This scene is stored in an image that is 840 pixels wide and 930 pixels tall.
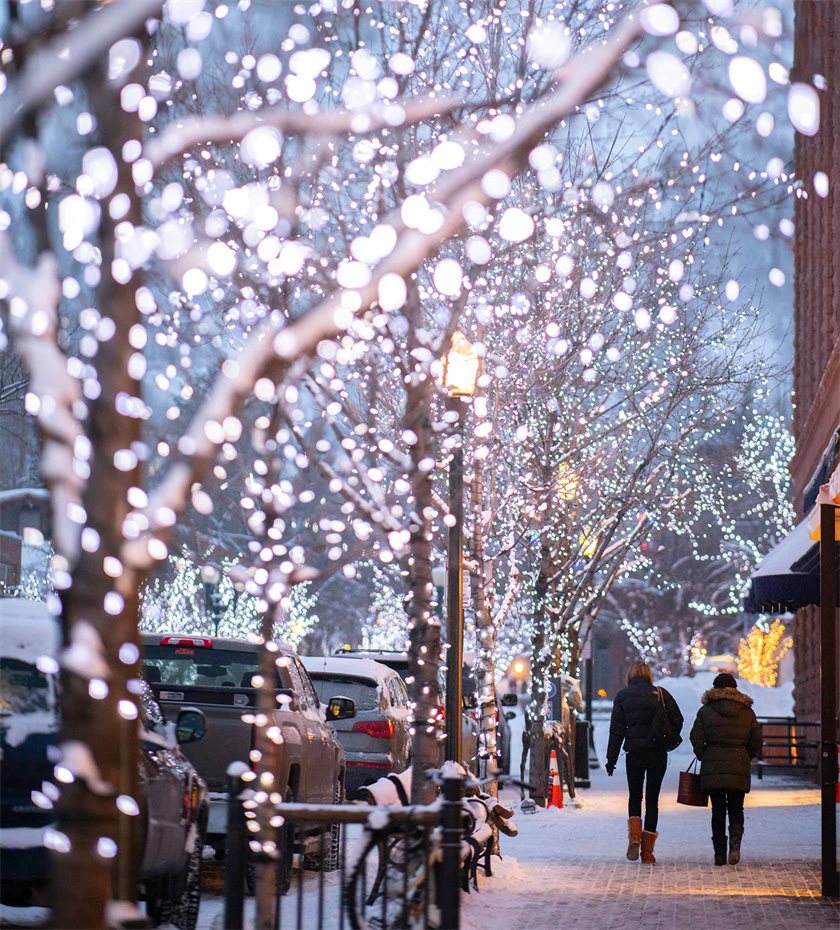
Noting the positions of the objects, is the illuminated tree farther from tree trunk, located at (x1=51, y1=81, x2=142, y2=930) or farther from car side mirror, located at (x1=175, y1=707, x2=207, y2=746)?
tree trunk, located at (x1=51, y1=81, x2=142, y2=930)

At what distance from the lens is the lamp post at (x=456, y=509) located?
12.2 m

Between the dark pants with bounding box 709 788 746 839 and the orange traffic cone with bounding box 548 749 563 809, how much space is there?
6.97 metres

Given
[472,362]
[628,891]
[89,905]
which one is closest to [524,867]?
[628,891]

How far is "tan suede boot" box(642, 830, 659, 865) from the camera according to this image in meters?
14.2

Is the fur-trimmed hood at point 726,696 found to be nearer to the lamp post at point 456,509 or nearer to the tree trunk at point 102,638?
the lamp post at point 456,509

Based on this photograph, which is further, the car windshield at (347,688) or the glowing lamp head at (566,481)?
the glowing lamp head at (566,481)

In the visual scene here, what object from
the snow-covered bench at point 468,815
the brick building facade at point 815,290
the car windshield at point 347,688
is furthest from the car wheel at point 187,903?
the brick building facade at point 815,290

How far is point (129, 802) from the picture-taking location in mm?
5121

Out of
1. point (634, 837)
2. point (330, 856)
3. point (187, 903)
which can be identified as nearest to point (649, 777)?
point (634, 837)

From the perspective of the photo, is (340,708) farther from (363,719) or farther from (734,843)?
(734,843)

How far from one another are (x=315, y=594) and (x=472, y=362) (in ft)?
169

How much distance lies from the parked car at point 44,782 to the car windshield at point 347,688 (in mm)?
6711

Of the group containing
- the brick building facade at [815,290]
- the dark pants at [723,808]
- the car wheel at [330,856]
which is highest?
the brick building facade at [815,290]

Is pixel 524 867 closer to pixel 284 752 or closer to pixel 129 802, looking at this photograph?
pixel 284 752
